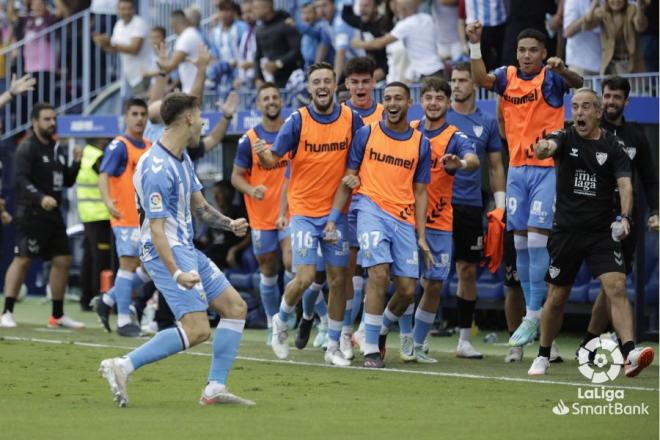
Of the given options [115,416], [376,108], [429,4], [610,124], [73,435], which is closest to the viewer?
[73,435]

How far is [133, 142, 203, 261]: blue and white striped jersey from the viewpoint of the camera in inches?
366

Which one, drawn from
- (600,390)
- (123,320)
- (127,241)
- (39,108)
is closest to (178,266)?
(600,390)

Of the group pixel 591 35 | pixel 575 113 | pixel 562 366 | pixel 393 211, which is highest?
pixel 591 35

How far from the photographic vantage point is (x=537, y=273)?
1247 centimetres

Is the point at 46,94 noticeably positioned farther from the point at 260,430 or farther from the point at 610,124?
the point at 260,430

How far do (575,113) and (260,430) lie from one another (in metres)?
4.34

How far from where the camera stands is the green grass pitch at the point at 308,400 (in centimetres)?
828

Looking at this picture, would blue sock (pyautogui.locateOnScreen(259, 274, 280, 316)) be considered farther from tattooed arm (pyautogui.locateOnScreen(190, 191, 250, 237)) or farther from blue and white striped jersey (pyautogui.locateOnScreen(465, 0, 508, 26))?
tattooed arm (pyautogui.locateOnScreen(190, 191, 250, 237))

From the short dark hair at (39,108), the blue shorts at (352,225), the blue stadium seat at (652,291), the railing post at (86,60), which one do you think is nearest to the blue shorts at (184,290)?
the blue shorts at (352,225)

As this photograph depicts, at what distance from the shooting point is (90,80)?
77.2 feet

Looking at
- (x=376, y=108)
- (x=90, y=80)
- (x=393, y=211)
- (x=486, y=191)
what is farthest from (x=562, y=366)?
(x=90, y=80)

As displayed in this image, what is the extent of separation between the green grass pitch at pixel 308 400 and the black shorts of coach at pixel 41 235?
9.09ft

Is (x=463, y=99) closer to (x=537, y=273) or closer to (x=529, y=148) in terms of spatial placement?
(x=529, y=148)

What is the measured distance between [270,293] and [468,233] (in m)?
2.43
